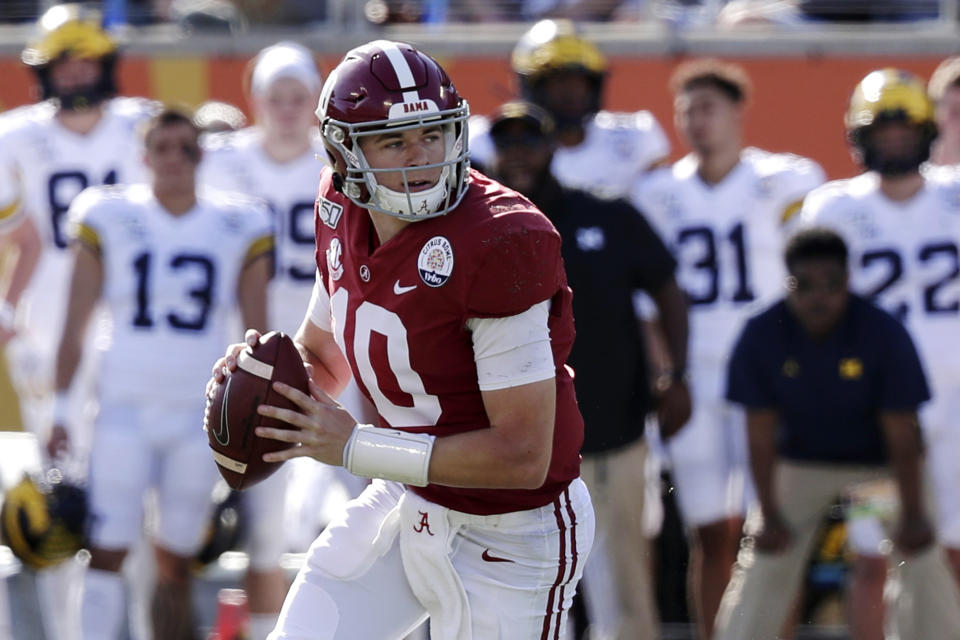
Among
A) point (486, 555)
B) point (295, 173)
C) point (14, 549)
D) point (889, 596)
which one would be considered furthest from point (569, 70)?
point (486, 555)

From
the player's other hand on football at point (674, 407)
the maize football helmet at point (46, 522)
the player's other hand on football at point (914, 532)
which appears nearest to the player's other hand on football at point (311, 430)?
the maize football helmet at point (46, 522)

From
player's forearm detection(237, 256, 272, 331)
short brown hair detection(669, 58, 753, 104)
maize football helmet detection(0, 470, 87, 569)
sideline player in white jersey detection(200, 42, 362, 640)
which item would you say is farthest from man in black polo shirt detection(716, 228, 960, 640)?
maize football helmet detection(0, 470, 87, 569)

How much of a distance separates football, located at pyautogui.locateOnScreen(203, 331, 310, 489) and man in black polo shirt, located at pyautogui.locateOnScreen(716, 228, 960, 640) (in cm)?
238

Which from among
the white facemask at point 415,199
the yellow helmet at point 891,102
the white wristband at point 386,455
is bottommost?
the white wristband at point 386,455

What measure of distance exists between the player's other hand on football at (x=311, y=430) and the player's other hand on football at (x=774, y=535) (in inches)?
93.7

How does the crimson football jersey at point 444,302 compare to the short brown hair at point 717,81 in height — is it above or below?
below

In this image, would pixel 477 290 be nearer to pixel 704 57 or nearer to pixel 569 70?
pixel 569 70

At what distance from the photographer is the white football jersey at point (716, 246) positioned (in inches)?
232

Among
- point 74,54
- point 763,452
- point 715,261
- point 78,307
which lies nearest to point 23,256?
point 74,54

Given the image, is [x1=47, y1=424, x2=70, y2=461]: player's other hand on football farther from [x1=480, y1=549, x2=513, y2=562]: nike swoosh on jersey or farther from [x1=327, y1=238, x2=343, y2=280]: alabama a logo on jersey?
[x1=480, y1=549, x2=513, y2=562]: nike swoosh on jersey

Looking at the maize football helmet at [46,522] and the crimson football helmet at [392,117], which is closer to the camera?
the crimson football helmet at [392,117]

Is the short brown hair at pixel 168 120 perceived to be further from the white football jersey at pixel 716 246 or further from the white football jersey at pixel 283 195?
the white football jersey at pixel 716 246

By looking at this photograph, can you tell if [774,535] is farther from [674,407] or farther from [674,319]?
[674,319]

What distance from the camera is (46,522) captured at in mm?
5035
